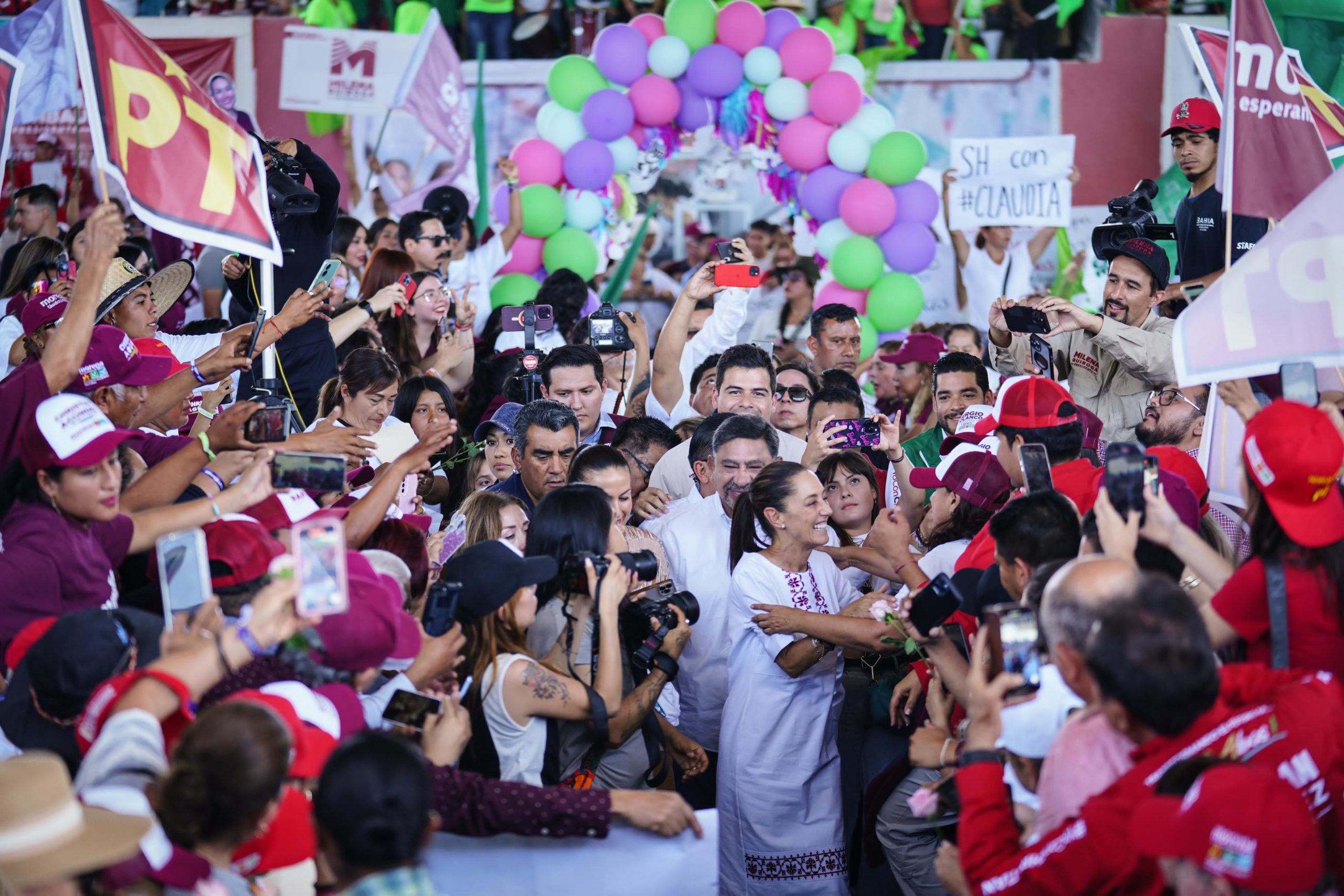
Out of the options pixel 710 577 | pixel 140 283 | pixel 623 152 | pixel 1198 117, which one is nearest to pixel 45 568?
Answer: pixel 710 577

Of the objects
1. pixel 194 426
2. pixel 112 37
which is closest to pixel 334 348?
pixel 194 426

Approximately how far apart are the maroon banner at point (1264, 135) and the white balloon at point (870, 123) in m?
Result: 4.01

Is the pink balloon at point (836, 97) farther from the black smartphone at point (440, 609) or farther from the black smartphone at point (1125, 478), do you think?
the black smartphone at point (440, 609)

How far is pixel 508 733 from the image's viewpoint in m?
3.20

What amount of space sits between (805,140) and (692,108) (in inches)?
29.3

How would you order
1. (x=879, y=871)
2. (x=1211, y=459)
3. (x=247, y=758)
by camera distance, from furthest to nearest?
1. (x=879, y=871)
2. (x=1211, y=459)
3. (x=247, y=758)

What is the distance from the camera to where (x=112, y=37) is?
4004 mm

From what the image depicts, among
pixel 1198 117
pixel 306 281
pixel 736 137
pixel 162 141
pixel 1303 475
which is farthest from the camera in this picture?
pixel 736 137

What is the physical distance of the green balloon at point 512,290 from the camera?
791cm

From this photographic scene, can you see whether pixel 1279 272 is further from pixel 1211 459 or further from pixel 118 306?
pixel 118 306

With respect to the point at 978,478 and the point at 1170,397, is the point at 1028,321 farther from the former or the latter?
the point at 978,478

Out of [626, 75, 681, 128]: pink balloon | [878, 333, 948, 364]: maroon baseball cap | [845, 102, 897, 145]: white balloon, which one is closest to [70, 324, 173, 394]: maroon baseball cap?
[878, 333, 948, 364]: maroon baseball cap

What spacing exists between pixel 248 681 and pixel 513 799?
26.8 inches

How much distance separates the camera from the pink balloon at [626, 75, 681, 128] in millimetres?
7949
